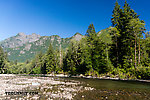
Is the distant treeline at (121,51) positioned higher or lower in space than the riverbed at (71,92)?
higher

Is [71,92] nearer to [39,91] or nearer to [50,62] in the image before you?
[39,91]

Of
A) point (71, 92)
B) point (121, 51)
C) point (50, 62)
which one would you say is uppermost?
point (121, 51)

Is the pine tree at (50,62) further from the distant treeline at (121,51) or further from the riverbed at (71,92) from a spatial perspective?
the riverbed at (71,92)

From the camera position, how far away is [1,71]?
236 ft

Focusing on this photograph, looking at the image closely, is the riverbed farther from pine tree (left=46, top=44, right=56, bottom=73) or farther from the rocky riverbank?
pine tree (left=46, top=44, right=56, bottom=73)

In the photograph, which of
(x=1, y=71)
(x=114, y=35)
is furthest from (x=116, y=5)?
(x=1, y=71)

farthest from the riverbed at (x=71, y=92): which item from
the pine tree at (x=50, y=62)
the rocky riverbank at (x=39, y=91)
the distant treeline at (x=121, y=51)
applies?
the pine tree at (x=50, y=62)

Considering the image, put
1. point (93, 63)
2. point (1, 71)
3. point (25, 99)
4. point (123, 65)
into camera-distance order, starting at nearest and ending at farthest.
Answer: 1. point (25, 99)
2. point (123, 65)
3. point (93, 63)
4. point (1, 71)

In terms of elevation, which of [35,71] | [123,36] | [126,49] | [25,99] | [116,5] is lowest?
[35,71]

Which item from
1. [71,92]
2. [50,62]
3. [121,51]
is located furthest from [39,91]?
[50,62]

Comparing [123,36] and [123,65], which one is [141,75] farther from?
[123,36]

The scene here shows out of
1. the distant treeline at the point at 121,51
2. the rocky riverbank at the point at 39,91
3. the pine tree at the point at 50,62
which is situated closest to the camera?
the rocky riverbank at the point at 39,91

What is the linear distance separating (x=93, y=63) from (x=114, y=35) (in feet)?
37.0

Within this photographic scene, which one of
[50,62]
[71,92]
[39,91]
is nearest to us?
[71,92]
